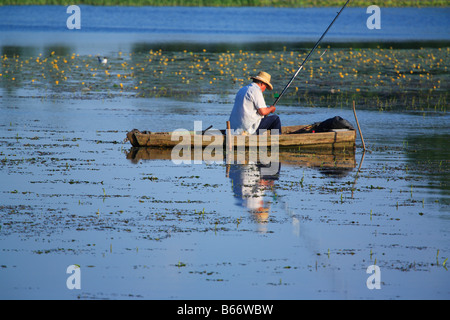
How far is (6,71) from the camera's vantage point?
31.1m

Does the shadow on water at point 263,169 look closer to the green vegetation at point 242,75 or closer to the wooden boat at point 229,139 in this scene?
the wooden boat at point 229,139

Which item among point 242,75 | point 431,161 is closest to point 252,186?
point 431,161

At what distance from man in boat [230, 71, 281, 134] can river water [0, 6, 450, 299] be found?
84cm

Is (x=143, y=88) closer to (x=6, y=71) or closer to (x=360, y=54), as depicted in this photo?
(x=6, y=71)

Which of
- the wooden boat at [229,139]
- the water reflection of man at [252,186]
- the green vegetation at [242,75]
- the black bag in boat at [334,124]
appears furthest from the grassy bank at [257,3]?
the water reflection of man at [252,186]

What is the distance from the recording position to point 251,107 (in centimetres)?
1594

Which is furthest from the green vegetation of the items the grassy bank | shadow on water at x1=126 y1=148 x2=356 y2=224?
the grassy bank

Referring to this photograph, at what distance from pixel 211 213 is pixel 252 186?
1.88 metres

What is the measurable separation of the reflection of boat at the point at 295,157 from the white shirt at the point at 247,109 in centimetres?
44

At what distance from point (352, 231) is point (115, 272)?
124 inches

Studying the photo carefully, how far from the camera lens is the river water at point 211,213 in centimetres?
873

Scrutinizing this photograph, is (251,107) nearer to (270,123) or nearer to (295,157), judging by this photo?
(270,123)

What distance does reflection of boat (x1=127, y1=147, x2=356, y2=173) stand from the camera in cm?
1517

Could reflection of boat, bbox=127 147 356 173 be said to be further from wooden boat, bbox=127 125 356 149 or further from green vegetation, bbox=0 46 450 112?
green vegetation, bbox=0 46 450 112
